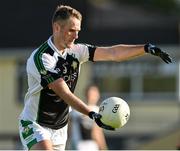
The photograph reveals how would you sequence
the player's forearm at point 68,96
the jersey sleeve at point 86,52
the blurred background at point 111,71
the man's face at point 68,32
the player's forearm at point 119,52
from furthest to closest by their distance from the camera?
the blurred background at point 111,71, the jersey sleeve at point 86,52, the player's forearm at point 119,52, the man's face at point 68,32, the player's forearm at point 68,96

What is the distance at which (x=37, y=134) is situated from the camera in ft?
29.2

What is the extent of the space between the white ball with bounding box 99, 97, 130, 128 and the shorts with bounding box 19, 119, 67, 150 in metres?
0.59

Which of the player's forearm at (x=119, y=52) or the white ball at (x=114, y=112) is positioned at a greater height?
the player's forearm at (x=119, y=52)

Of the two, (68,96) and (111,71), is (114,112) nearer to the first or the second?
(68,96)

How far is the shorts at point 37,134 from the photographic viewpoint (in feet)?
29.2

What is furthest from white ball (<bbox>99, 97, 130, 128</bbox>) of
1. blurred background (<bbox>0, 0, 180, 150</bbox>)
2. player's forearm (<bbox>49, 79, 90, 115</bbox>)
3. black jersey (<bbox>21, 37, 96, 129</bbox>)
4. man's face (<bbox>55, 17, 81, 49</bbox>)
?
blurred background (<bbox>0, 0, 180, 150</bbox>)

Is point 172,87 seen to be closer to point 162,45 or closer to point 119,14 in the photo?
point 162,45

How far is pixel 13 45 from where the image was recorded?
37750 mm

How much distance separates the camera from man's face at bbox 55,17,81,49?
8781 mm

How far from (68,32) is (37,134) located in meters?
1.08

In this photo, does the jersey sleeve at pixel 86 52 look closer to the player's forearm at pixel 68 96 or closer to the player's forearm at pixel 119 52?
the player's forearm at pixel 119 52

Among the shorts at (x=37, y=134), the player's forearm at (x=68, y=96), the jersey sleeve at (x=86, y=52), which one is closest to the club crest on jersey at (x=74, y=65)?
the jersey sleeve at (x=86, y=52)

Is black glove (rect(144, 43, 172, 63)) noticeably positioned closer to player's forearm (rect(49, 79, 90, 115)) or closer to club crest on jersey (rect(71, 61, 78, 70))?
club crest on jersey (rect(71, 61, 78, 70))

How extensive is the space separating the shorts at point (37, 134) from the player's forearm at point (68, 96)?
47 cm
